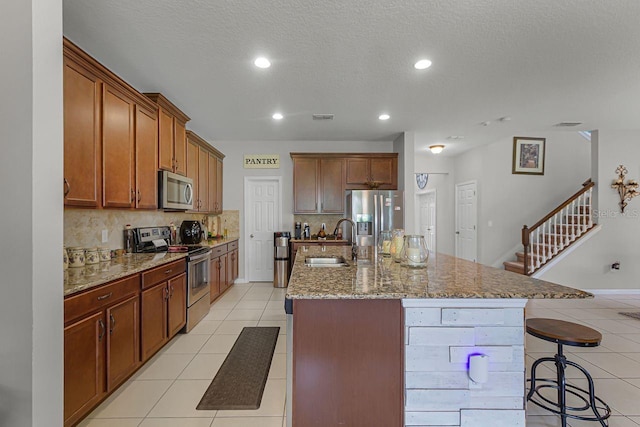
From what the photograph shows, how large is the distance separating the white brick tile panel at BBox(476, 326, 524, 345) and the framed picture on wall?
5.76 metres

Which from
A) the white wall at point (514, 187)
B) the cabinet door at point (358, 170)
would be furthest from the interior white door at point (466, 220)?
the cabinet door at point (358, 170)

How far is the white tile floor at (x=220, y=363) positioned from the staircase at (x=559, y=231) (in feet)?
3.90

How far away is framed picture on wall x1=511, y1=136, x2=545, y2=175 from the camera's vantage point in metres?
6.15

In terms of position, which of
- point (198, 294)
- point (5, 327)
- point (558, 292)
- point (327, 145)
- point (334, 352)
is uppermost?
point (327, 145)

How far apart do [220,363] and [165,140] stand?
2.45 meters

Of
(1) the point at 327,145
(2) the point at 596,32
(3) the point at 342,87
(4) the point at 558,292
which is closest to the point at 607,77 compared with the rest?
(2) the point at 596,32

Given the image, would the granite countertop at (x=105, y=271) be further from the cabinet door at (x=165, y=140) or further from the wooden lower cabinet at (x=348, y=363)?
the wooden lower cabinet at (x=348, y=363)

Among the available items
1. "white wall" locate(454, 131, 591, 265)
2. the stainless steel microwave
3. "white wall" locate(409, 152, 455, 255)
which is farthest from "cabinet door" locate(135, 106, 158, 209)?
"white wall" locate(454, 131, 591, 265)

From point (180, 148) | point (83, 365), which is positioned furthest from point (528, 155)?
point (83, 365)

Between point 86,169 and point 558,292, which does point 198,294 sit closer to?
point 86,169

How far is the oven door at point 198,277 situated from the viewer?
331 centimetres

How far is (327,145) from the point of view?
5691mm

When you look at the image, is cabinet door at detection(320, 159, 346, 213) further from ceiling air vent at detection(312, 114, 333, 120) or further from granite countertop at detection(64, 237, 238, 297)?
granite countertop at detection(64, 237, 238, 297)

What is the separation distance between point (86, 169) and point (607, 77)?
485 cm
